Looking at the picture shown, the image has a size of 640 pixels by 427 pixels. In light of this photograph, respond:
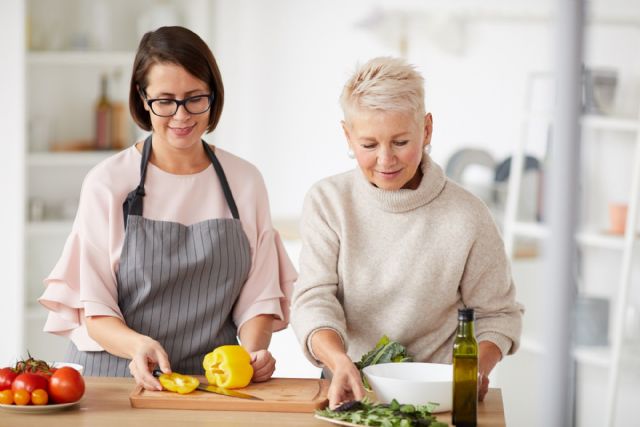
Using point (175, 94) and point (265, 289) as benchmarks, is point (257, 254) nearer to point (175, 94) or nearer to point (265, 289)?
point (265, 289)

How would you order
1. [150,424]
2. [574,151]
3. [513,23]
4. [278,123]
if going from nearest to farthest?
[574,151]
[150,424]
[513,23]
[278,123]

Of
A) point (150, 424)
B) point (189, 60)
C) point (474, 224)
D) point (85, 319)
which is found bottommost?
point (150, 424)

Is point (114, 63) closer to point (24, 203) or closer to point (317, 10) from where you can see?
point (24, 203)

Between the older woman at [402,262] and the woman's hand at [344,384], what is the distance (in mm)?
115

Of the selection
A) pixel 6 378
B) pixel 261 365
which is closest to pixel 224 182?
pixel 261 365

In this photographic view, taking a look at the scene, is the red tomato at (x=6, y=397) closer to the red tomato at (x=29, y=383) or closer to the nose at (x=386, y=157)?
the red tomato at (x=29, y=383)

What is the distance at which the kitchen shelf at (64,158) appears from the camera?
4.61 m

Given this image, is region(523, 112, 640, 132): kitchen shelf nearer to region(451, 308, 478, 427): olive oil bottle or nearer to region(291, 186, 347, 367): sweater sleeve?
region(291, 186, 347, 367): sweater sleeve

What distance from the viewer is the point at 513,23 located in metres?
4.97

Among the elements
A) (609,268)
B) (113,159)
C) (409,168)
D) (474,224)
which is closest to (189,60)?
(113,159)

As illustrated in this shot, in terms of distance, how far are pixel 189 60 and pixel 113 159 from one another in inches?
12.1

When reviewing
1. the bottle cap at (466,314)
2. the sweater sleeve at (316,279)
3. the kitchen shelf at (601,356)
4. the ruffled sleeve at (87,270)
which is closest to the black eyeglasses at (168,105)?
the ruffled sleeve at (87,270)

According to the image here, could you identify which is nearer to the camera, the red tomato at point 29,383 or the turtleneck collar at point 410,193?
the red tomato at point 29,383

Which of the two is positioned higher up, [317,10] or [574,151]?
[317,10]
